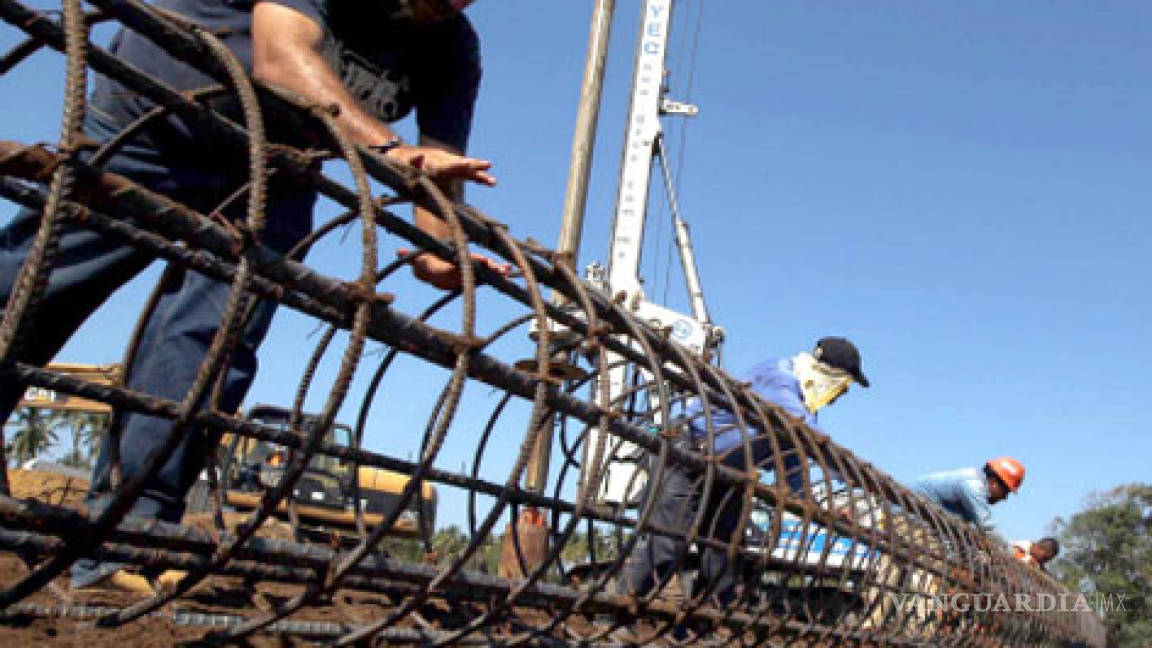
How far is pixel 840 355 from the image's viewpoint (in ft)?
18.0

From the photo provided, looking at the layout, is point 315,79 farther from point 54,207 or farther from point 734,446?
point 734,446

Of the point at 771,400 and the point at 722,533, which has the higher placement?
the point at 771,400

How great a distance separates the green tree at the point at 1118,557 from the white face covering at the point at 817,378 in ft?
57.7

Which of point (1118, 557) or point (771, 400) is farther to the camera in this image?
point (1118, 557)

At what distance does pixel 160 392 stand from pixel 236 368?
21 centimetres

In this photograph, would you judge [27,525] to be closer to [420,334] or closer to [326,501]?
[420,334]

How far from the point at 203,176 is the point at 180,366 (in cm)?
48

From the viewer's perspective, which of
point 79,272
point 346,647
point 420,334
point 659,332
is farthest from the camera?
point 659,332

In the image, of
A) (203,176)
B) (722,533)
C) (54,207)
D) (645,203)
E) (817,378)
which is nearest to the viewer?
(54,207)

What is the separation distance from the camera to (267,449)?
8945mm

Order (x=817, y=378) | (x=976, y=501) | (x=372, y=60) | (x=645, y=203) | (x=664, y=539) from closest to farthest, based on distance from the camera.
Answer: (x=372, y=60)
(x=664, y=539)
(x=817, y=378)
(x=976, y=501)
(x=645, y=203)

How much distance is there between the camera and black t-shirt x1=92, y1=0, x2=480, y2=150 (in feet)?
7.96

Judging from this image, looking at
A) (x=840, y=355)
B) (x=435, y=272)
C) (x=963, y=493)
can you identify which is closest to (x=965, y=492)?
(x=963, y=493)

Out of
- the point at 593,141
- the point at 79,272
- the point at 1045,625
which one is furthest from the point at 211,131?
the point at 593,141
